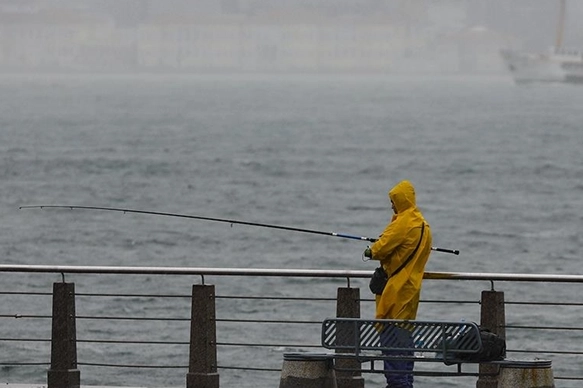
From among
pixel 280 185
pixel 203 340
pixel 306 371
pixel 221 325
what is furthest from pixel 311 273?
pixel 280 185

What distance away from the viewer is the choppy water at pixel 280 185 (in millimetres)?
43156

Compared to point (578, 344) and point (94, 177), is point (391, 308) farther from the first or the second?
point (94, 177)

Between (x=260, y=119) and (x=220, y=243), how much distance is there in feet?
273

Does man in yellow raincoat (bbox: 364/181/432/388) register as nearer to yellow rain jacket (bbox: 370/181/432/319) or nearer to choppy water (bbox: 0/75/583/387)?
yellow rain jacket (bbox: 370/181/432/319)

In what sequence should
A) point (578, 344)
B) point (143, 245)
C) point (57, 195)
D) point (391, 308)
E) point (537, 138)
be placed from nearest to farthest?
point (391, 308), point (578, 344), point (143, 245), point (57, 195), point (537, 138)

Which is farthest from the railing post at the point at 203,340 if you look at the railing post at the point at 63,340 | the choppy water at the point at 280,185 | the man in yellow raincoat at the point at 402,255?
the choppy water at the point at 280,185

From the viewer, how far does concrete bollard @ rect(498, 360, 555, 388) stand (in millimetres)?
8898

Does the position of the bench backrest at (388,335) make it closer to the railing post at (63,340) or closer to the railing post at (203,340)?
the railing post at (203,340)

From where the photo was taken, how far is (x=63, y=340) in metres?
10.6

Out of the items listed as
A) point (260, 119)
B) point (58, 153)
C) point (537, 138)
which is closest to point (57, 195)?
point (58, 153)

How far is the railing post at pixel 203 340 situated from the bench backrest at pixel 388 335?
1524mm

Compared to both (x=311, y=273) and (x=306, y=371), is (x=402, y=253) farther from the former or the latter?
(x=311, y=273)

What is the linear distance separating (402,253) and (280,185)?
192ft

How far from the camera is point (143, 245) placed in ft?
148
